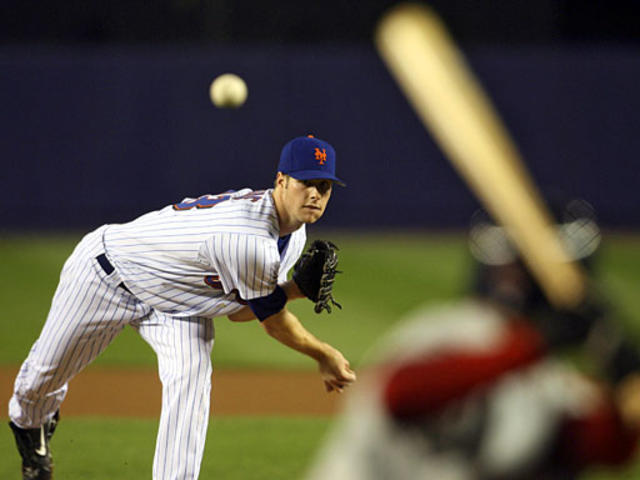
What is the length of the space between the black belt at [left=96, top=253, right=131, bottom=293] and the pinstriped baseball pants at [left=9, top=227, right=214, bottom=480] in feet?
0.07

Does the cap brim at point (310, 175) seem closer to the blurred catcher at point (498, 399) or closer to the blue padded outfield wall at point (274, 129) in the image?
the blurred catcher at point (498, 399)

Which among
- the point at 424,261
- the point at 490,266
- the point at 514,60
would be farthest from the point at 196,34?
the point at 490,266

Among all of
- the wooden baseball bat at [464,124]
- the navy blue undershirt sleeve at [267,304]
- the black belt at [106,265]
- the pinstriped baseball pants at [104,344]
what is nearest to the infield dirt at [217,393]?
the pinstriped baseball pants at [104,344]

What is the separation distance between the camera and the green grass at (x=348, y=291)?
8625mm

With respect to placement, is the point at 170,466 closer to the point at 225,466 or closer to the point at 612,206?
the point at 225,466

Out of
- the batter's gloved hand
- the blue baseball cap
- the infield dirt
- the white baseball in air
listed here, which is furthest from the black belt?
the white baseball in air

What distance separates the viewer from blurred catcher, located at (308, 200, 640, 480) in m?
1.69

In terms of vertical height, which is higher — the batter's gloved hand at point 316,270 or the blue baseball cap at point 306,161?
the blue baseball cap at point 306,161

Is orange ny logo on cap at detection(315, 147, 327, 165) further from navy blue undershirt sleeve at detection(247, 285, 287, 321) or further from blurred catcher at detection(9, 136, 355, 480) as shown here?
navy blue undershirt sleeve at detection(247, 285, 287, 321)

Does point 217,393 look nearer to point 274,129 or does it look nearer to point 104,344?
point 104,344

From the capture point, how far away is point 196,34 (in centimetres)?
1744

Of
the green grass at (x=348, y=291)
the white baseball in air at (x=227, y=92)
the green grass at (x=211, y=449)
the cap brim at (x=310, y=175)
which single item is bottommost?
the green grass at (x=211, y=449)

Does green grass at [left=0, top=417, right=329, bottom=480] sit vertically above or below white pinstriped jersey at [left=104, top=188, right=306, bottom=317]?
below

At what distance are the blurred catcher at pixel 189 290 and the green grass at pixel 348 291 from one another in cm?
241
